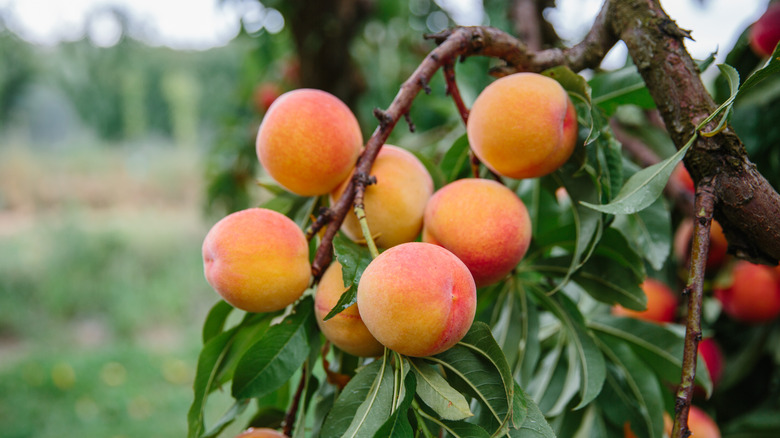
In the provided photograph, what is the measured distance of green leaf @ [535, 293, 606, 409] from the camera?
0.60 m

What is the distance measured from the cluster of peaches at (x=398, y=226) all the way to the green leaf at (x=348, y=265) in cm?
2

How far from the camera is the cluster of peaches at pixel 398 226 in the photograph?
0.45 meters

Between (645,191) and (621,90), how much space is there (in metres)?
0.23

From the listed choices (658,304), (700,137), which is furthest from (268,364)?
(658,304)

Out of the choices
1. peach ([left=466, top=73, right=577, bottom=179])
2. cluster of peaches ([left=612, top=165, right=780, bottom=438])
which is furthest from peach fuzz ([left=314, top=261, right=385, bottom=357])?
cluster of peaches ([left=612, top=165, right=780, bottom=438])

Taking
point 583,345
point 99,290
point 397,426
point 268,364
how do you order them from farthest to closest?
point 99,290 → point 583,345 → point 268,364 → point 397,426

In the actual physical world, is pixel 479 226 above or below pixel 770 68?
below

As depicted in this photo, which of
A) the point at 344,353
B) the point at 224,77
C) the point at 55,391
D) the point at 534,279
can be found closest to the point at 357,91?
the point at 534,279

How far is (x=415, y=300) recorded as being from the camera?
443 millimetres

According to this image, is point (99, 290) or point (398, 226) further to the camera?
point (99, 290)

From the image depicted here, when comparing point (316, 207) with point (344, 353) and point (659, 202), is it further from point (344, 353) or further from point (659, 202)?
point (659, 202)

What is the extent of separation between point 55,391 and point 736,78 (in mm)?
3635

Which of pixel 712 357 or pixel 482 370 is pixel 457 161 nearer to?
pixel 482 370

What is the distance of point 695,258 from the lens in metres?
0.46
